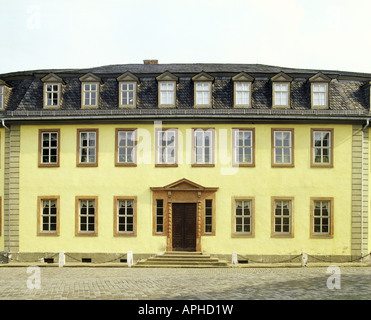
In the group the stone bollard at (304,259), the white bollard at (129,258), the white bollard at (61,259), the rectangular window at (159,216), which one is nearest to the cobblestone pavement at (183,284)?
the white bollard at (61,259)

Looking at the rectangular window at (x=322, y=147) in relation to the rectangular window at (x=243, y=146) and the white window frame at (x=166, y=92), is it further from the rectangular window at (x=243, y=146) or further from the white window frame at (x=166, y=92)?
the white window frame at (x=166, y=92)

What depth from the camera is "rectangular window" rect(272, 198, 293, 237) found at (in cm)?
2381

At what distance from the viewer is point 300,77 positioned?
2503cm

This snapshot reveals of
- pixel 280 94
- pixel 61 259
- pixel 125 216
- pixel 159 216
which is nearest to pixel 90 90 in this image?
pixel 125 216

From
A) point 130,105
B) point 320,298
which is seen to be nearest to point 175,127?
point 130,105

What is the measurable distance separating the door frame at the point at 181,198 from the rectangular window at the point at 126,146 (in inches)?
76.9

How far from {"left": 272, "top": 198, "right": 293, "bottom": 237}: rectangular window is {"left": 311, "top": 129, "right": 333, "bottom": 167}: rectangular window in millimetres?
2390

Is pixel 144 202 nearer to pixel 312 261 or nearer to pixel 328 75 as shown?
pixel 312 261

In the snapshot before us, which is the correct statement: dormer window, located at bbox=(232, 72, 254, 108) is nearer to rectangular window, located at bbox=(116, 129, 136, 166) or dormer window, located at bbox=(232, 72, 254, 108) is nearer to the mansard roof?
the mansard roof

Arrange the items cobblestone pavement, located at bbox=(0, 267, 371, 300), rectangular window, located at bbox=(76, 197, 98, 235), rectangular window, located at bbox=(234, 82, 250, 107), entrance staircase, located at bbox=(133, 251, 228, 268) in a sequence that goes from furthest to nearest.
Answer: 1. rectangular window, located at bbox=(234, 82, 250, 107)
2. rectangular window, located at bbox=(76, 197, 98, 235)
3. entrance staircase, located at bbox=(133, 251, 228, 268)
4. cobblestone pavement, located at bbox=(0, 267, 371, 300)

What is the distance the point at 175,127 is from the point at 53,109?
6138mm

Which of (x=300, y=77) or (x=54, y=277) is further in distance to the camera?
(x=300, y=77)

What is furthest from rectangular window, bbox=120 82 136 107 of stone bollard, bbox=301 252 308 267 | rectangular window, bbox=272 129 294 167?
stone bollard, bbox=301 252 308 267

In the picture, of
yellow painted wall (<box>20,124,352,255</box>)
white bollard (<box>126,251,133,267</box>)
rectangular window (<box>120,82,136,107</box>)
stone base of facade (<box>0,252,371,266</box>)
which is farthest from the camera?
rectangular window (<box>120,82,136,107</box>)
